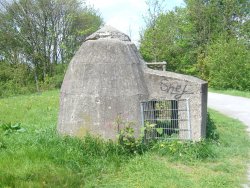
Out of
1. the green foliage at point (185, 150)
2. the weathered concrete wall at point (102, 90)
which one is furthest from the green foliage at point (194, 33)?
the green foliage at point (185, 150)

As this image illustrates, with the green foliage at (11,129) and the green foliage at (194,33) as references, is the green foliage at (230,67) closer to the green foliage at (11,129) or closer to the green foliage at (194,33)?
the green foliage at (194,33)

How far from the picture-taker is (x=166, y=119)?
8.47 metres

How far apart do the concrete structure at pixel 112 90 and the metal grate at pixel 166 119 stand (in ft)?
0.42

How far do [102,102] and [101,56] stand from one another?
3.59ft

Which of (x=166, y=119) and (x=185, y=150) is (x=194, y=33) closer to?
(x=166, y=119)

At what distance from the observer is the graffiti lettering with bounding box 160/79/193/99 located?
8078 millimetres

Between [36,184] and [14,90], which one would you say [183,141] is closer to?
[36,184]

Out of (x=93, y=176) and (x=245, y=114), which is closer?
(x=93, y=176)

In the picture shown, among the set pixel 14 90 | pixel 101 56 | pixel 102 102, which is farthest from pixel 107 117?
pixel 14 90

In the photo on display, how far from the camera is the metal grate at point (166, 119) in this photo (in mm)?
8055

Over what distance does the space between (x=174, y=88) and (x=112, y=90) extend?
1.39m

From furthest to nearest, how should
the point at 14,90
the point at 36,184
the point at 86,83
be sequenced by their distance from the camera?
the point at 14,90 < the point at 86,83 < the point at 36,184

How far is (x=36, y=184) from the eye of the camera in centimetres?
564

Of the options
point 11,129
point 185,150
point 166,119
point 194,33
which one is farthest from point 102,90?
point 194,33
